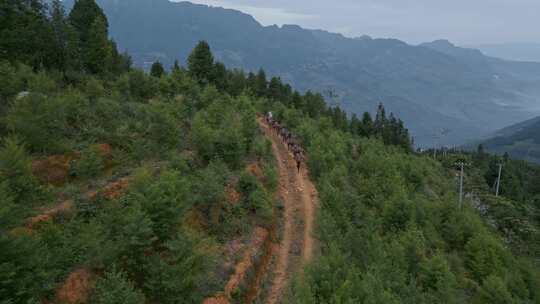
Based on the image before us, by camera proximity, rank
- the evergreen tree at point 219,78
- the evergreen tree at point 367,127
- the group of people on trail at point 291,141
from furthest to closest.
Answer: the evergreen tree at point 367,127, the evergreen tree at point 219,78, the group of people on trail at point 291,141

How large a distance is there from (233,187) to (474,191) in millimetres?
Answer: 49524

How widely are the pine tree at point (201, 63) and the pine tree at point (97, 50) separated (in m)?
14.5

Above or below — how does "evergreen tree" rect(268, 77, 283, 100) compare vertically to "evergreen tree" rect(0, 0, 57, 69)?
below

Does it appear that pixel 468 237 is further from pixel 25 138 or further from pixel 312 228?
pixel 25 138

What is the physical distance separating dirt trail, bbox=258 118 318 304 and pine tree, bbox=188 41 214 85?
79.9 feet

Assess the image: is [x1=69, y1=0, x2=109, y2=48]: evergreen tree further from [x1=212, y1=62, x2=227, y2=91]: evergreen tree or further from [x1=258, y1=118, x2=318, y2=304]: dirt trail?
[x1=258, y1=118, x2=318, y2=304]: dirt trail

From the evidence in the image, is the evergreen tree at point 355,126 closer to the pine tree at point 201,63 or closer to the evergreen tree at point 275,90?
the evergreen tree at point 275,90

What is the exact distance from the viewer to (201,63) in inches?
2045

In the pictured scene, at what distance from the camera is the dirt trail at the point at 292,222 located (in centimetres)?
1633

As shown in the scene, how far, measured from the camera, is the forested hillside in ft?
36.5

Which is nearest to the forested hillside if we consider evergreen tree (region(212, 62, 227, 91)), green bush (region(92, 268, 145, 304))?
green bush (region(92, 268, 145, 304))

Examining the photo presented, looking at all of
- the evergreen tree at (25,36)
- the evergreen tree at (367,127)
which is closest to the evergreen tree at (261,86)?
the evergreen tree at (367,127)

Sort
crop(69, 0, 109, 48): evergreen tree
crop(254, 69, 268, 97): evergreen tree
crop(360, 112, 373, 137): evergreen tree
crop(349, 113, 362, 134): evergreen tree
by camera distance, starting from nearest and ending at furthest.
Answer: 1. crop(69, 0, 109, 48): evergreen tree
2. crop(254, 69, 268, 97): evergreen tree
3. crop(349, 113, 362, 134): evergreen tree
4. crop(360, 112, 373, 137): evergreen tree

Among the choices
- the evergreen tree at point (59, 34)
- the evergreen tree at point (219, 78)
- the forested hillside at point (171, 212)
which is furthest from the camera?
the evergreen tree at point (219, 78)
